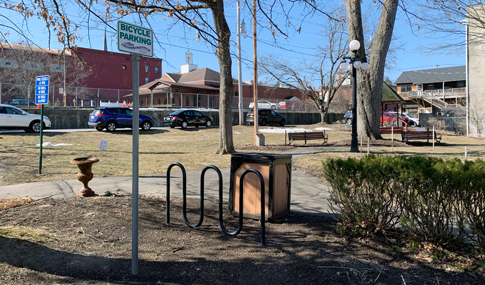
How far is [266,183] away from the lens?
17.9ft

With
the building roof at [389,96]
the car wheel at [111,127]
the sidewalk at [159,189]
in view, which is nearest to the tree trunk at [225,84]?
the sidewalk at [159,189]

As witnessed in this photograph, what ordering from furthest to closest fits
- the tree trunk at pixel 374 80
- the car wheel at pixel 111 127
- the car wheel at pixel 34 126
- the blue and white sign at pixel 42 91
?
the car wheel at pixel 111 127 → the car wheel at pixel 34 126 → the tree trunk at pixel 374 80 → the blue and white sign at pixel 42 91

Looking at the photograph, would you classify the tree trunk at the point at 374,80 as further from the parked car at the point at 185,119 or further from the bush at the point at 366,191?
the bush at the point at 366,191

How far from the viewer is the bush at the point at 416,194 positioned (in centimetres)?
379

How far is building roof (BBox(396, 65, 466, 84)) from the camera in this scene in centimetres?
6800

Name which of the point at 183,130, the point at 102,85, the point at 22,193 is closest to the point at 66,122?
the point at 183,130

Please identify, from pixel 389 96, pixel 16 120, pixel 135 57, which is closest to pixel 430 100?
pixel 389 96

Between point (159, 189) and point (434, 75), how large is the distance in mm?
75033

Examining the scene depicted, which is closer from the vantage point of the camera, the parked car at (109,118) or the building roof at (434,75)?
the parked car at (109,118)

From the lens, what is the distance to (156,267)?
3.96 meters

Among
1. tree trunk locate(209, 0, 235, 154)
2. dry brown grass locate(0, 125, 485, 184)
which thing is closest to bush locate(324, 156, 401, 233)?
dry brown grass locate(0, 125, 485, 184)

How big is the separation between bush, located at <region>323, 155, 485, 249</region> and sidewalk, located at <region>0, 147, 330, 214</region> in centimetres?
171

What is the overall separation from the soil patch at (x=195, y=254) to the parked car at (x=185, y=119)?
2257 centimetres

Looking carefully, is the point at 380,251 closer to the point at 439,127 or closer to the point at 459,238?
the point at 459,238
